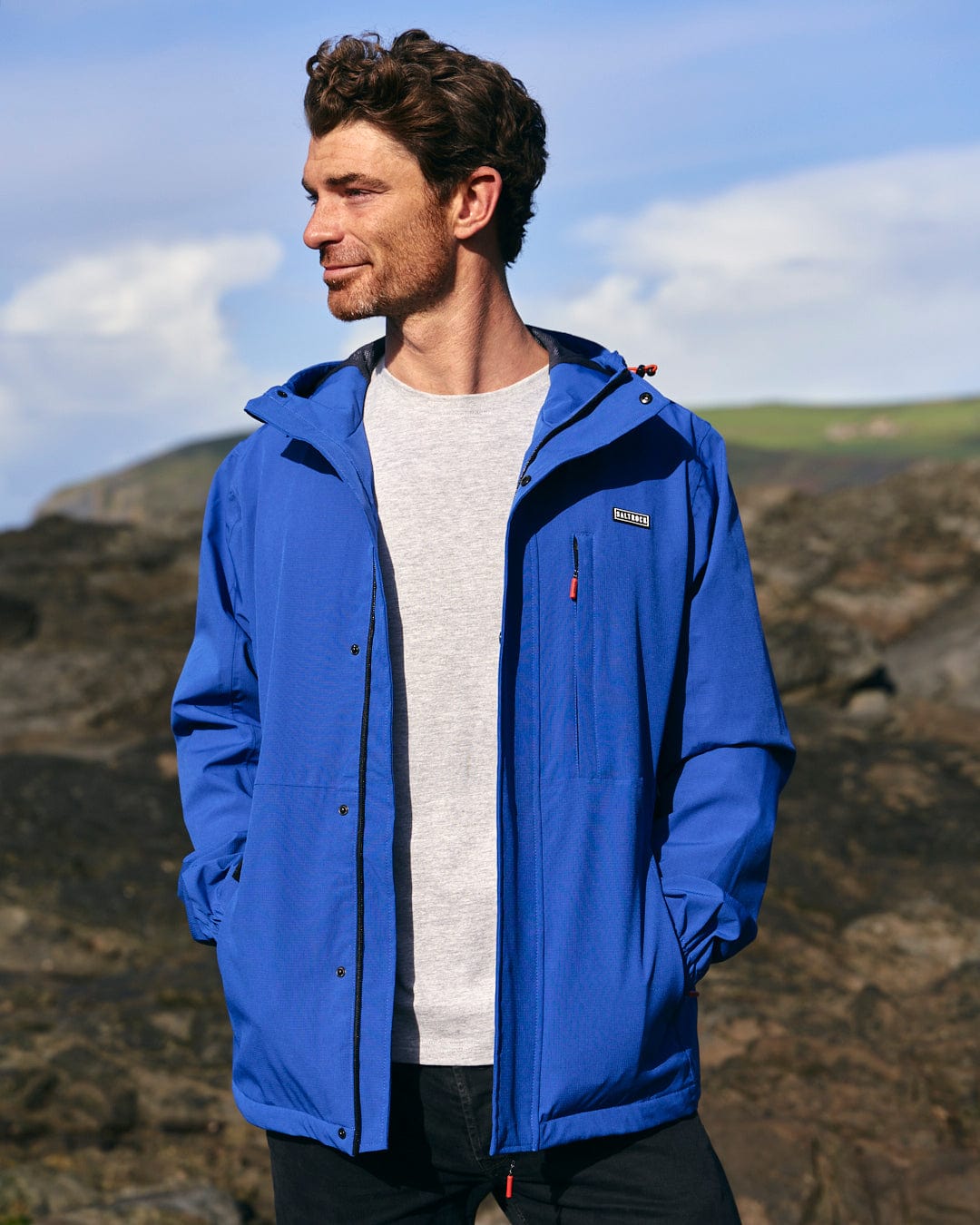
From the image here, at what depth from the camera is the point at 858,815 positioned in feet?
33.1

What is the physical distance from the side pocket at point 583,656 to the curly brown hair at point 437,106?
33.8 inches

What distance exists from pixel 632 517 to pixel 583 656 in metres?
0.33

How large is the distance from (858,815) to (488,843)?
7.74 meters

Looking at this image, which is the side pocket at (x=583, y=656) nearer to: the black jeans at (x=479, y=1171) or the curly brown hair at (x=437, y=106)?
the black jeans at (x=479, y=1171)

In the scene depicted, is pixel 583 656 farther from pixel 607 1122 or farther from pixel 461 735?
pixel 607 1122

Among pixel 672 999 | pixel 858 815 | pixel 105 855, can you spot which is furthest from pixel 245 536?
pixel 858 815

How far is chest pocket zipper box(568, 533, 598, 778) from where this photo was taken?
289cm

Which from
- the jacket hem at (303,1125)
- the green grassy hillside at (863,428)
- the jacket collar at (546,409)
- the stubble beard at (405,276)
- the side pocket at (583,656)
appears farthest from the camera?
the green grassy hillside at (863,428)

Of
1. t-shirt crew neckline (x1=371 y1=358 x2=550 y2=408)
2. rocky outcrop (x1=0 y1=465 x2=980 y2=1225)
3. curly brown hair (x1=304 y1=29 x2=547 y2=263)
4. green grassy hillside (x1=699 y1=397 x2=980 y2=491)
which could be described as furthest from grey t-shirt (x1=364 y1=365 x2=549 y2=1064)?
green grassy hillside (x1=699 y1=397 x2=980 y2=491)

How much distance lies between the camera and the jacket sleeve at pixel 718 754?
9.59 feet

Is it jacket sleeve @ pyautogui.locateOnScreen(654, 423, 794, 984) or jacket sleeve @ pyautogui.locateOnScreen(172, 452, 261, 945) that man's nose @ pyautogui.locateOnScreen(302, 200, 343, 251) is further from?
jacket sleeve @ pyautogui.locateOnScreen(654, 423, 794, 984)

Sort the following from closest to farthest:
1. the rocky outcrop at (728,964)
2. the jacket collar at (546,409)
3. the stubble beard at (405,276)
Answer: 1. the jacket collar at (546,409)
2. the stubble beard at (405,276)
3. the rocky outcrop at (728,964)

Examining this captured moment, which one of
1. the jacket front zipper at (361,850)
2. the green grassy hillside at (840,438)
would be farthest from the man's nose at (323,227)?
the green grassy hillside at (840,438)

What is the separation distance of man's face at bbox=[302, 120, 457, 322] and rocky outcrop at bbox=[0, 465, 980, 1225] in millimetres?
3873
